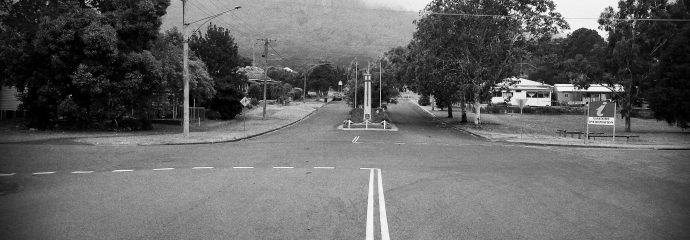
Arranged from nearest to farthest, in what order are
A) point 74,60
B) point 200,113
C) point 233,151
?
point 233,151
point 74,60
point 200,113

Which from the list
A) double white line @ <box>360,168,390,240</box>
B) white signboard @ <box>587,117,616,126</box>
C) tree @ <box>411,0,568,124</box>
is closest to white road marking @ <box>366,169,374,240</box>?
double white line @ <box>360,168,390,240</box>

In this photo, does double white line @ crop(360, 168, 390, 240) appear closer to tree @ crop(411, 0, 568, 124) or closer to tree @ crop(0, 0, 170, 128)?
tree @ crop(0, 0, 170, 128)

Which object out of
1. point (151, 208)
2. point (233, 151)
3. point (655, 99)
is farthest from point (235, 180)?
point (655, 99)

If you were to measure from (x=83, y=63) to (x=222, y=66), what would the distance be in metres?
21.1

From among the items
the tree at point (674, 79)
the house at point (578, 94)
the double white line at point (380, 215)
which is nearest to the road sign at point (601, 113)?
the tree at point (674, 79)

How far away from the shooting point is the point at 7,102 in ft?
127

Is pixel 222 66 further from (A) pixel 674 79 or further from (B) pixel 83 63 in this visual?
(A) pixel 674 79

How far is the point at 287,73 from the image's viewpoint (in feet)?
439

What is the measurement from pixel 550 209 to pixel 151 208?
678cm

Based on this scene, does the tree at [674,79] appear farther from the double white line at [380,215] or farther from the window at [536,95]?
the double white line at [380,215]

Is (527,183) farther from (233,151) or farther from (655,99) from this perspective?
(655,99)

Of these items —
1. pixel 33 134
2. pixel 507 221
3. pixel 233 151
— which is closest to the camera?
pixel 507 221

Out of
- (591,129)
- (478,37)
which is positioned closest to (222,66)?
(478,37)

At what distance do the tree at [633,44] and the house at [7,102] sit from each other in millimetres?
48363
